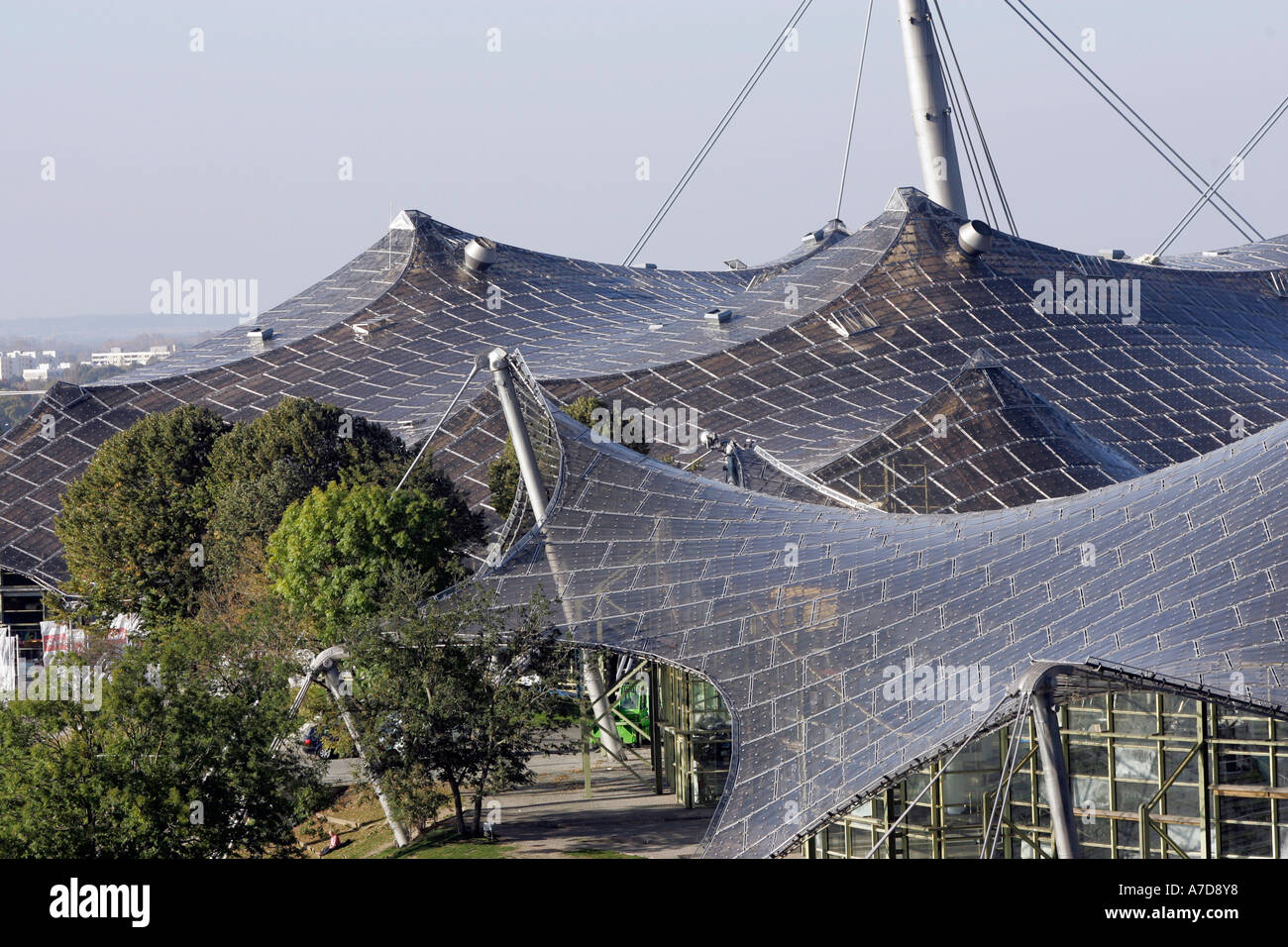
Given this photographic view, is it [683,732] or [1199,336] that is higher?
[1199,336]

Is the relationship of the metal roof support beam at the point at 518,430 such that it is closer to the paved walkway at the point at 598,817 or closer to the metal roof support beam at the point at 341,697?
the paved walkway at the point at 598,817

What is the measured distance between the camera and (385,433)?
2363 inches

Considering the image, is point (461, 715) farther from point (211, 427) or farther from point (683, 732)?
point (211, 427)

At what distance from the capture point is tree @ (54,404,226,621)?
56.8 metres

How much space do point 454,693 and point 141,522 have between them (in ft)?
86.1

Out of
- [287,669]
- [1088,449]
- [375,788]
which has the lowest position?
[375,788]

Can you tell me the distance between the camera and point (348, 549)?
1912 inches

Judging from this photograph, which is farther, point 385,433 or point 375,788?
point 385,433

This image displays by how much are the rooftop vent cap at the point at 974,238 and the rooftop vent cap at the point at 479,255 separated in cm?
2211

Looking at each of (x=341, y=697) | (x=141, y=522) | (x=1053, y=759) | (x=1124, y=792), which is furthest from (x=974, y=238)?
(x=1053, y=759)

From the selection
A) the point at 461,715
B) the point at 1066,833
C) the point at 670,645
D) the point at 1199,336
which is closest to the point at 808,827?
the point at 1066,833

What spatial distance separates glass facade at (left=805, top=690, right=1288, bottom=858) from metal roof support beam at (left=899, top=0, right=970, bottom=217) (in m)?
52.6

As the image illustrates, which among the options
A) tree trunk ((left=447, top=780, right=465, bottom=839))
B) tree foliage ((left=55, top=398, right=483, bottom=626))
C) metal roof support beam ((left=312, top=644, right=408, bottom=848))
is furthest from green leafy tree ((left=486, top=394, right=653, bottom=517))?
tree trunk ((left=447, top=780, right=465, bottom=839))
